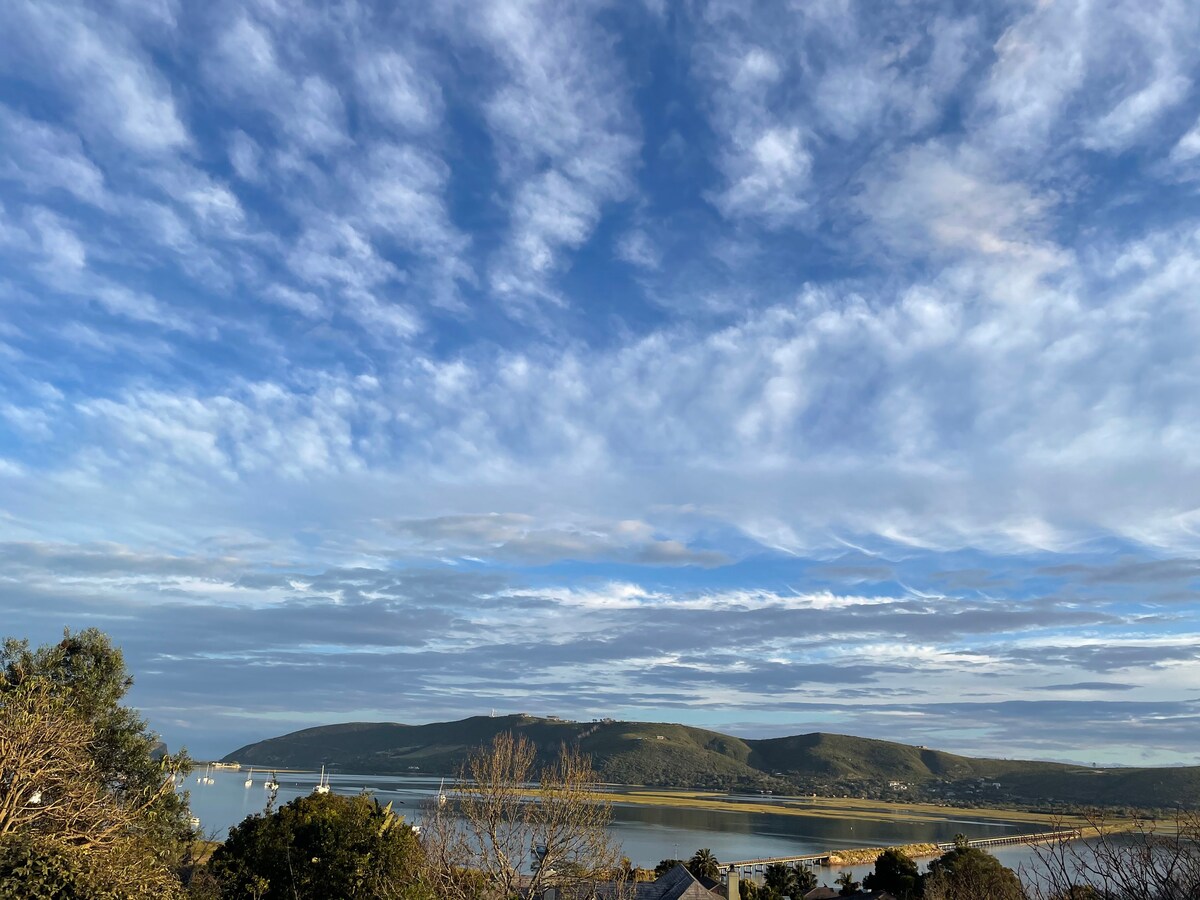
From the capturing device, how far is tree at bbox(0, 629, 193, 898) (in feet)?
53.6

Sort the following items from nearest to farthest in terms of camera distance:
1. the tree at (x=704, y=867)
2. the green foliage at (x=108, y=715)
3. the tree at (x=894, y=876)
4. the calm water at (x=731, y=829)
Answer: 1. the green foliage at (x=108, y=715)
2. the tree at (x=894, y=876)
3. the tree at (x=704, y=867)
4. the calm water at (x=731, y=829)

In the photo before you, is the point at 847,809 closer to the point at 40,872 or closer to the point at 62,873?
the point at 62,873

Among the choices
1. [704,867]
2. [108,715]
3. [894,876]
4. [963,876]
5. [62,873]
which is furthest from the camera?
[704,867]

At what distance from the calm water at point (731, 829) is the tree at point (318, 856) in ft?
146

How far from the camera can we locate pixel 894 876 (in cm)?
5806

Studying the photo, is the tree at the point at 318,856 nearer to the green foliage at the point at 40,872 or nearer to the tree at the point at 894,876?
the green foliage at the point at 40,872

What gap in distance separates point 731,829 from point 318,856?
102642 mm

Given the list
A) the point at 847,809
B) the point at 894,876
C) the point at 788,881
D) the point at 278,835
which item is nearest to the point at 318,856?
the point at 278,835

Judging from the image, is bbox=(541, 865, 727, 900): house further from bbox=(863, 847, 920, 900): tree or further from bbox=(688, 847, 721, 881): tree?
bbox=(863, 847, 920, 900): tree

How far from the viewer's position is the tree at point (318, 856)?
28.1 m

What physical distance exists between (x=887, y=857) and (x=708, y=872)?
12756 mm

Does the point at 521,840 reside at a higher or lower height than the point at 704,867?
higher

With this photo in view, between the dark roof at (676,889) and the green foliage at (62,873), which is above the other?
the green foliage at (62,873)

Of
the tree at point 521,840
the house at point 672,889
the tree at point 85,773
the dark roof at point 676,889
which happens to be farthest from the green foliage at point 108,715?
the dark roof at point 676,889
